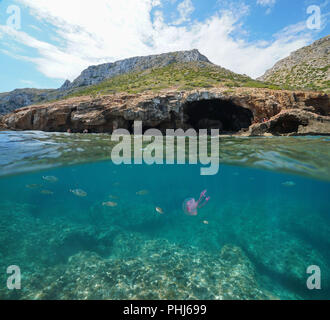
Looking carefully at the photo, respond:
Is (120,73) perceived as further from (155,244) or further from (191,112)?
(155,244)

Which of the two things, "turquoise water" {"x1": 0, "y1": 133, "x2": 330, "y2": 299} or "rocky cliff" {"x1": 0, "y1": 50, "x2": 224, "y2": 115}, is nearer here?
"turquoise water" {"x1": 0, "y1": 133, "x2": 330, "y2": 299}

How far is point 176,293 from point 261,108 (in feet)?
67.3

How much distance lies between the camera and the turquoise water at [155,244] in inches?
177

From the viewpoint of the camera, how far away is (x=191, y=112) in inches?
1031

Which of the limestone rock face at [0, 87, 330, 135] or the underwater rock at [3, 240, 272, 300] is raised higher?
the limestone rock face at [0, 87, 330, 135]

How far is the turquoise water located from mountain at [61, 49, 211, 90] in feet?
167

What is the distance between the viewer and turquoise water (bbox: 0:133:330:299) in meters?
4.48

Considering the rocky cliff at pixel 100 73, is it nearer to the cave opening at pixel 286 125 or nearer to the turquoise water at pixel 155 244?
the cave opening at pixel 286 125

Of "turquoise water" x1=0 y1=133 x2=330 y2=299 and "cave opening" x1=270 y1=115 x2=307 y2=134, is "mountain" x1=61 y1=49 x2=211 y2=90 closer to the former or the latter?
"cave opening" x1=270 y1=115 x2=307 y2=134

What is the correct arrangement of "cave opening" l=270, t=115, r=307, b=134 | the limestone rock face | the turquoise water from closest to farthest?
the turquoise water, "cave opening" l=270, t=115, r=307, b=134, the limestone rock face

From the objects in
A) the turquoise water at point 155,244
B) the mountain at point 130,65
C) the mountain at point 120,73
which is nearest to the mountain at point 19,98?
the mountain at point 120,73

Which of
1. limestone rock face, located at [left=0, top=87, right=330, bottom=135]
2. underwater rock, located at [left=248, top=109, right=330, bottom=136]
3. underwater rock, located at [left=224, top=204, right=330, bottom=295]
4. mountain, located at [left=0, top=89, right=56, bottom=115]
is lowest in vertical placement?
underwater rock, located at [left=224, top=204, right=330, bottom=295]

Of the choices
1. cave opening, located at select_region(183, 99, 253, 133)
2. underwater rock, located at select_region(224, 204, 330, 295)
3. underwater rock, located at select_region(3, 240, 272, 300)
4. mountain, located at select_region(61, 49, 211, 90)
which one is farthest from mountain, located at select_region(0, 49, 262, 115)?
underwater rock, located at select_region(3, 240, 272, 300)

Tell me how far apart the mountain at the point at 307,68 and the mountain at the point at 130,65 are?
925 inches
